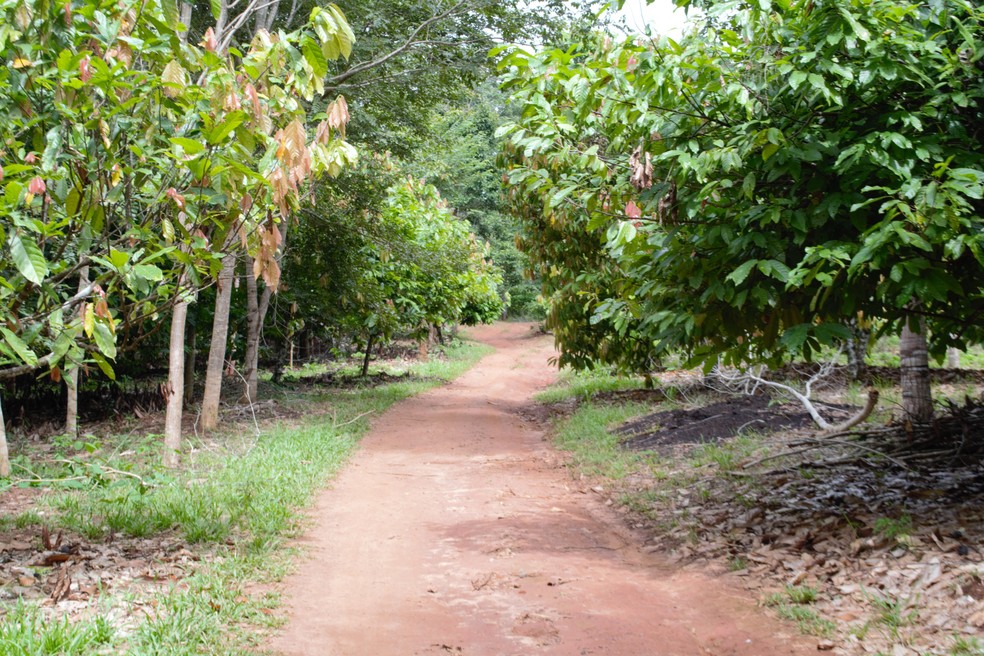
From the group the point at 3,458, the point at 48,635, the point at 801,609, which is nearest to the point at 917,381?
the point at 801,609

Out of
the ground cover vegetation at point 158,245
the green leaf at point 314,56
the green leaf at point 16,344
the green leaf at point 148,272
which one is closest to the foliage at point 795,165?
the green leaf at point 314,56

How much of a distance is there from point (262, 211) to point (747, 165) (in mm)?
3117

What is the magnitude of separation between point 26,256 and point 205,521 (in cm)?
318

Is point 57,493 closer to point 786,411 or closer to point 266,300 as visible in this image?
point 266,300

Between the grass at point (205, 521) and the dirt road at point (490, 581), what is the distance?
29cm

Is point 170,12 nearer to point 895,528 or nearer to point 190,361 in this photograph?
point 895,528

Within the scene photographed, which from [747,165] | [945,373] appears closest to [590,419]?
[945,373]

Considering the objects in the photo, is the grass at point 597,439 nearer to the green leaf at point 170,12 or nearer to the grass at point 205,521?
the grass at point 205,521

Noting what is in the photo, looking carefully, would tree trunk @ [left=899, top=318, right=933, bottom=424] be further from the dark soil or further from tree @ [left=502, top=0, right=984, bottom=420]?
tree @ [left=502, top=0, right=984, bottom=420]

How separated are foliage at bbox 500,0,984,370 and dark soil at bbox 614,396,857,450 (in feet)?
12.4

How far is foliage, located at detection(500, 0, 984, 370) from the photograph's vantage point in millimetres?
4305

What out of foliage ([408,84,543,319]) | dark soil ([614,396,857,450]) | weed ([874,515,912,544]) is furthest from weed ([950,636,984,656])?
foliage ([408,84,543,319])

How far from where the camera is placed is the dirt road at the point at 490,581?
4.32 m

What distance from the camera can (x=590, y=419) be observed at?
12.8 m
